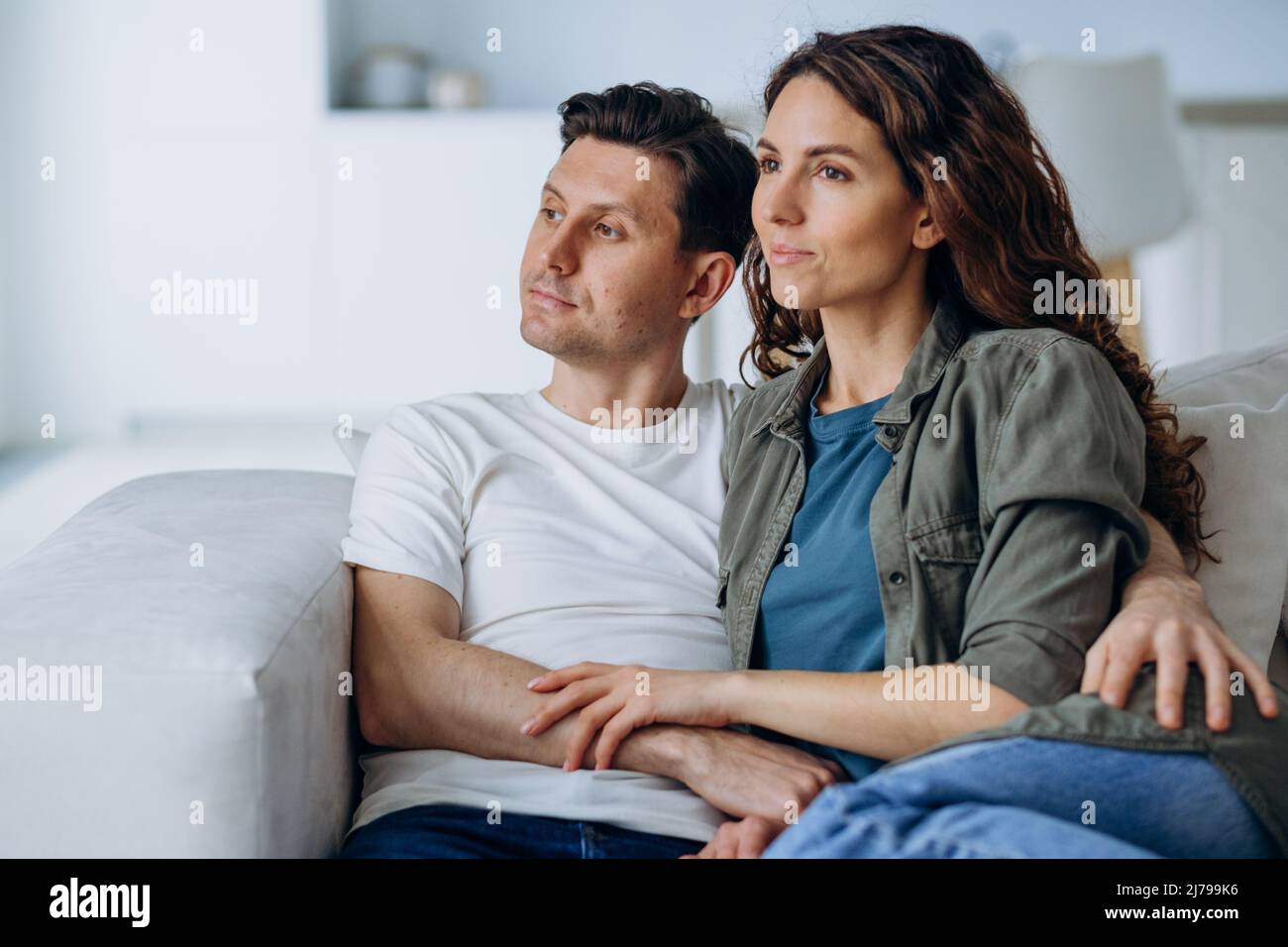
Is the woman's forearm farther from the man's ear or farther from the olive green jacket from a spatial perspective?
the man's ear

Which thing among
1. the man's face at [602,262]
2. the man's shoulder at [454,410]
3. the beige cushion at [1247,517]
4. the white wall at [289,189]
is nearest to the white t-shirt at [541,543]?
the man's shoulder at [454,410]

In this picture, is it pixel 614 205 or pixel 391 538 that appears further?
pixel 614 205

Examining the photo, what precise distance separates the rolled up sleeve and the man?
0.10 meters

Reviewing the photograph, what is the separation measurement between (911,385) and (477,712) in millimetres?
539

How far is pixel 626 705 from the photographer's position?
1.33 metres

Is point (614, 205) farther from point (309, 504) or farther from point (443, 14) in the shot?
point (443, 14)

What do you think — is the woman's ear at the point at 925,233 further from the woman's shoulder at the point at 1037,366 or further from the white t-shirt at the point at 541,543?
the white t-shirt at the point at 541,543

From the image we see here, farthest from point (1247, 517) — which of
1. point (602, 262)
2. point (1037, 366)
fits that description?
point (602, 262)

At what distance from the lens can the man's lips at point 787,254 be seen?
4.65ft

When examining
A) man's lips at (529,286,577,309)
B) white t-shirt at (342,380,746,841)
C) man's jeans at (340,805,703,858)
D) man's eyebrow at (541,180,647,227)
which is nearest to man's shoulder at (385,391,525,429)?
white t-shirt at (342,380,746,841)

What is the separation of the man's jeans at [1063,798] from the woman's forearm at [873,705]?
0.08 metres
